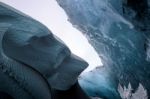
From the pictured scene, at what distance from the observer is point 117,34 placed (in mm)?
5402

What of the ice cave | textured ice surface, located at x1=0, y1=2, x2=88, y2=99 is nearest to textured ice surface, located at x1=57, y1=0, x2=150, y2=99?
the ice cave

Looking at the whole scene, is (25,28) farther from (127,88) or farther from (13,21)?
(127,88)

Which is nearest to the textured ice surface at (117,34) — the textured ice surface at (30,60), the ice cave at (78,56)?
the ice cave at (78,56)

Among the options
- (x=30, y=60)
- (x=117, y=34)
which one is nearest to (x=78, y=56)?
(x=30, y=60)

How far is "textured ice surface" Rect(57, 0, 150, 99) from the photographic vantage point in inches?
179

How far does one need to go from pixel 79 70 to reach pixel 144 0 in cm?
162

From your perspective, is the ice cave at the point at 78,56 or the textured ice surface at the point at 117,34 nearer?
the ice cave at the point at 78,56

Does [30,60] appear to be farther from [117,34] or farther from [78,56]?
[117,34]

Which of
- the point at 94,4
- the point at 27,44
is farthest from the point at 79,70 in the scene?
the point at 94,4

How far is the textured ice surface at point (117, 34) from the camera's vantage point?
15.0 ft

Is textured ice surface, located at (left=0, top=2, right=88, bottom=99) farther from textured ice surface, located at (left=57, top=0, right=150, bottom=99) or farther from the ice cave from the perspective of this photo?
textured ice surface, located at (left=57, top=0, right=150, bottom=99)

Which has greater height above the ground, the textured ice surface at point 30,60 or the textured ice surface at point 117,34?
the textured ice surface at point 30,60

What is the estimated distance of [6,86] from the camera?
255 cm

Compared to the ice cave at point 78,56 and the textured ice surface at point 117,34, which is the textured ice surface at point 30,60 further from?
the textured ice surface at point 117,34
